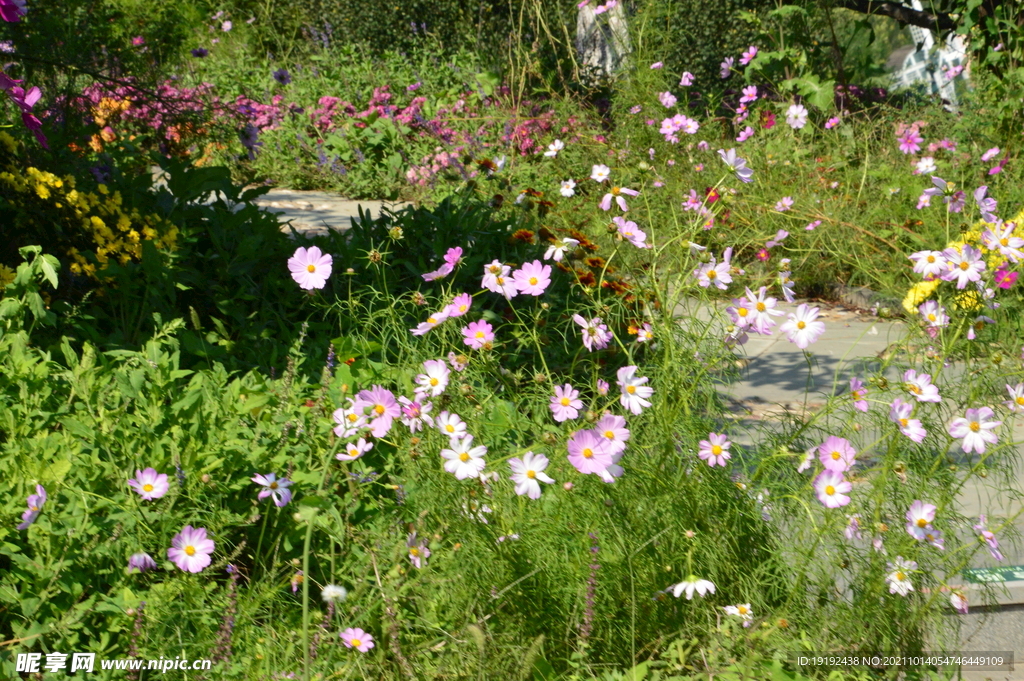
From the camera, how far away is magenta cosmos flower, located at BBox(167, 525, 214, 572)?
1.77 metres

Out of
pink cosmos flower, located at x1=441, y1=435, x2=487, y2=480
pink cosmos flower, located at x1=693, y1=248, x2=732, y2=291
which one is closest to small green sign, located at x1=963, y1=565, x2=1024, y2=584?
pink cosmos flower, located at x1=693, y1=248, x2=732, y2=291

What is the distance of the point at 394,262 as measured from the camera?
3314 millimetres

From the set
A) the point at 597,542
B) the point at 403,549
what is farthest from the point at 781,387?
the point at 403,549

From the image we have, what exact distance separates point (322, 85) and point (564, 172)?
368 centimetres

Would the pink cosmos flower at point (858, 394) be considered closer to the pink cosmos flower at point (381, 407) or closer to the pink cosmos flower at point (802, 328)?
the pink cosmos flower at point (802, 328)

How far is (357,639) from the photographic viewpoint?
5.45 feet

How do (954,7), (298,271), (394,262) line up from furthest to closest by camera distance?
(954,7) → (394,262) → (298,271)

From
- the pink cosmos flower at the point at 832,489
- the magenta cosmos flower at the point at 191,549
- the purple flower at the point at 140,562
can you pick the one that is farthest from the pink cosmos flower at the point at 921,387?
the purple flower at the point at 140,562

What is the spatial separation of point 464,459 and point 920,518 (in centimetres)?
90

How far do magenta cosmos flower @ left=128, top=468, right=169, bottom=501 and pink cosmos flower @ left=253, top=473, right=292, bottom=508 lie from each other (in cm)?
19

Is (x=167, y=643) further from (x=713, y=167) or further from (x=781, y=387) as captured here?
(x=713, y=167)

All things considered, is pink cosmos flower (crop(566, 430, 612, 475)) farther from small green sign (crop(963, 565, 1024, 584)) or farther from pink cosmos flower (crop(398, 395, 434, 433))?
small green sign (crop(963, 565, 1024, 584))

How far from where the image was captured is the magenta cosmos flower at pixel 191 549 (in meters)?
1.77

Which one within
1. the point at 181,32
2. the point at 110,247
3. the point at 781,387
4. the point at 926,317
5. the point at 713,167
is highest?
the point at 181,32
